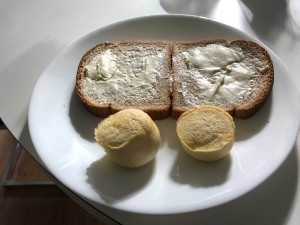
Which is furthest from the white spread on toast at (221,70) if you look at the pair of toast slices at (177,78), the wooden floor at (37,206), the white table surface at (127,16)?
the wooden floor at (37,206)

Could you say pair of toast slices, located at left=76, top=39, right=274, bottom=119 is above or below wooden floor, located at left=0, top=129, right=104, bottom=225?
above

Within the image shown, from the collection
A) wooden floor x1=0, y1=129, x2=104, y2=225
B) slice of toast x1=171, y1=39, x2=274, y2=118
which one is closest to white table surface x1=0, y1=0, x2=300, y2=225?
slice of toast x1=171, y1=39, x2=274, y2=118

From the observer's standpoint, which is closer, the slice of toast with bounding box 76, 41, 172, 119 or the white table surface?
the white table surface

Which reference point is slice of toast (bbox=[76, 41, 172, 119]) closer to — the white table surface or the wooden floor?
the white table surface

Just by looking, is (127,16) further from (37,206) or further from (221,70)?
(37,206)

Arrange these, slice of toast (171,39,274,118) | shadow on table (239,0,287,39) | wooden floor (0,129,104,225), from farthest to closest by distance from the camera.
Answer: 1. wooden floor (0,129,104,225)
2. shadow on table (239,0,287,39)
3. slice of toast (171,39,274,118)

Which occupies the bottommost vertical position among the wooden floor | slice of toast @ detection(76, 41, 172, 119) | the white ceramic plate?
the wooden floor

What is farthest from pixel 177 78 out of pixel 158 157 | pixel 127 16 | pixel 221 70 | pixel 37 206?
pixel 37 206
